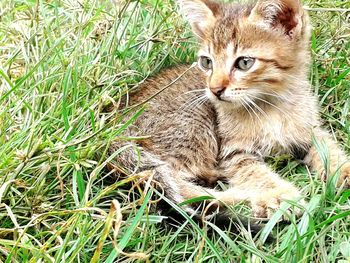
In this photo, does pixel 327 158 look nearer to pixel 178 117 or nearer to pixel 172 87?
pixel 178 117

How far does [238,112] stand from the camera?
3594 mm

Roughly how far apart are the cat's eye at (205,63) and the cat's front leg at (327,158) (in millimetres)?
695

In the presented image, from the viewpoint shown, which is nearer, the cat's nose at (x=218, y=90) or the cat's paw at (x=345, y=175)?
the cat's paw at (x=345, y=175)

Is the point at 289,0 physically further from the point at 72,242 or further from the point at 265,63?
the point at 72,242

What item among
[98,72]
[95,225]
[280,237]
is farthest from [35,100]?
[280,237]

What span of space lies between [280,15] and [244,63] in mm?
316

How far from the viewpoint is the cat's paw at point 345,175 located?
3109mm

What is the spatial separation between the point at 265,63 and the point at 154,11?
1.05 meters

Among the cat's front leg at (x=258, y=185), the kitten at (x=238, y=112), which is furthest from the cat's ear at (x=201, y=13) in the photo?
the cat's front leg at (x=258, y=185)

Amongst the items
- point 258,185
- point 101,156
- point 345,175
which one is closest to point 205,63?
point 258,185

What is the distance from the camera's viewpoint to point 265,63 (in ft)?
11.0

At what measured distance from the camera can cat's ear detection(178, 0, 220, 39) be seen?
11.9 ft

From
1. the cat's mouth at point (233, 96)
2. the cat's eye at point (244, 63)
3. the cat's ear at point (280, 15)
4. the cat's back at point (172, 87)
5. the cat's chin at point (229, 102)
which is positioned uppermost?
the cat's ear at point (280, 15)

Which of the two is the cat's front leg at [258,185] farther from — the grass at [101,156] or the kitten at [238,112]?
the grass at [101,156]
